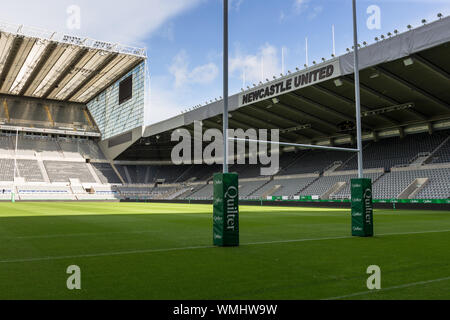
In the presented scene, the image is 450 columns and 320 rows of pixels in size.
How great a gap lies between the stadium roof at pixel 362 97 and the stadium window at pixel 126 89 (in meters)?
7.54

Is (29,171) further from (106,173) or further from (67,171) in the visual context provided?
(106,173)

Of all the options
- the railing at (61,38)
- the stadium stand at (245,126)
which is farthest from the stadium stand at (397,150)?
the railing at (61,38)

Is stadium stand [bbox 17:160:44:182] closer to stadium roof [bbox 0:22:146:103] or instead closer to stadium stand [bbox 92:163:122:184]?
stadium stand [bbox 92:163:122:184]

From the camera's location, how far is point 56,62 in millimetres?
46531

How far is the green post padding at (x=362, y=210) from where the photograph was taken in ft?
33.0

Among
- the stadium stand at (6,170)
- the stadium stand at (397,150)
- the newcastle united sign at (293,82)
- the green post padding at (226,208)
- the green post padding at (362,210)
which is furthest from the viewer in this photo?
the stadium stand at (6,170)

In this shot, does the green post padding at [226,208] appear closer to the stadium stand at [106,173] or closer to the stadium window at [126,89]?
the stadium window at [126,89]

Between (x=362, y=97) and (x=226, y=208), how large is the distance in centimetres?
2663

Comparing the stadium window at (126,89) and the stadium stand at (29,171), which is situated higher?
the stadium window at (126,89)

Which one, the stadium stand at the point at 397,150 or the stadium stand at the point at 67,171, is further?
the stadium stand at the point at 67,171

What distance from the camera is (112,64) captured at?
49188 millimetres

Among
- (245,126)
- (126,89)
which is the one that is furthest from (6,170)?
(245,126)

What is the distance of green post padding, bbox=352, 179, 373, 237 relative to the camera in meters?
10.1

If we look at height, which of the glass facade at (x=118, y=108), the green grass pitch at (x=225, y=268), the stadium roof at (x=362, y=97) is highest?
the glass facade at (x=118, y=108)
